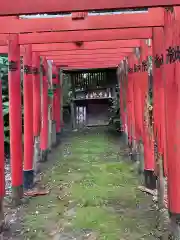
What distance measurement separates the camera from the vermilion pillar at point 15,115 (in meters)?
6.82

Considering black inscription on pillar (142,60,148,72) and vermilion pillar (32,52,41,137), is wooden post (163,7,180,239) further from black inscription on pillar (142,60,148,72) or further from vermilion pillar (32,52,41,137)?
vermilion pillar (32,52,41,137)

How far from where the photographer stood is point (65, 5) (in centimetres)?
349

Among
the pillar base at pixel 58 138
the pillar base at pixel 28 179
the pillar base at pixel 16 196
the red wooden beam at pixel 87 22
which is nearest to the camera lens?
the red wooden beam at pixel 87 22

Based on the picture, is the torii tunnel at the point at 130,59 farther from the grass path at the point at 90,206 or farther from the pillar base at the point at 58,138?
the pillar base at the point at 58,138

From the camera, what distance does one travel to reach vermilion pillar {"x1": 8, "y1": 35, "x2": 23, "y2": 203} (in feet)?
22.4

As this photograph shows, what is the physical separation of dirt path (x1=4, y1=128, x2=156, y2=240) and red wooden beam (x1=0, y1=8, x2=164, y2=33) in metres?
2.73

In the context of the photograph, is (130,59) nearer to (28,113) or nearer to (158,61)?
(28,113)

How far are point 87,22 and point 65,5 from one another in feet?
6.20

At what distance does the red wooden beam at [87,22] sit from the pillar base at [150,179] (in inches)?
124

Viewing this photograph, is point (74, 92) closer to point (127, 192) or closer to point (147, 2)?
point (127, 192)

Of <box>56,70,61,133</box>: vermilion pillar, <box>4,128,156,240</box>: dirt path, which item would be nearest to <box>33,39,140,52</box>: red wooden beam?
<box>4,128,156,240</box>: dirt path

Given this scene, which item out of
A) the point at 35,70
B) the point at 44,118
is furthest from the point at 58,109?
the point at 35,70

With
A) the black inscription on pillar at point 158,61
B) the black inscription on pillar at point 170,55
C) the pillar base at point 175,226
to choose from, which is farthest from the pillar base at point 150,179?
the black inscription on pillar at point 170,55

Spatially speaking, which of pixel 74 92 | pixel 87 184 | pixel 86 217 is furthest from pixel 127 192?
pixel 74 92
